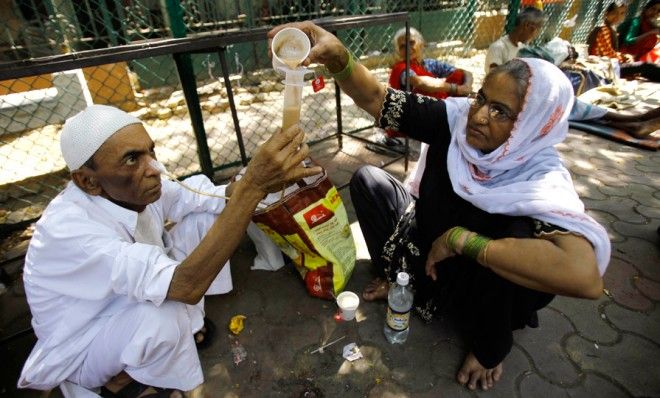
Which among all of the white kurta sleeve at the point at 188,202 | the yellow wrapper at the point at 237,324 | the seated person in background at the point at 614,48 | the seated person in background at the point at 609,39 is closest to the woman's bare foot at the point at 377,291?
the yellow wrapper at the point at 237,324

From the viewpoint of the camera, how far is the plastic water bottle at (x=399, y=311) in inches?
72.2

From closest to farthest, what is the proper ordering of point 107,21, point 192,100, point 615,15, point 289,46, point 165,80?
point 289,46, point 192,100, point 107,21, point 165,80, point 615,15

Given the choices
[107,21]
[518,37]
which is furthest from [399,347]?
[107,21]

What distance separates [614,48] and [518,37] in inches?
154

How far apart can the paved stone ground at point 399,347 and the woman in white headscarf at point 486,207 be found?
0.17m

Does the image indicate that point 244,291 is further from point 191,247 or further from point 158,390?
point 158,390

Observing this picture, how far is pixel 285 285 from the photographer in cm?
243

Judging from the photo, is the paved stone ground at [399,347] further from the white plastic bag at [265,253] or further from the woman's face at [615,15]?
the woman's face at [615,15]

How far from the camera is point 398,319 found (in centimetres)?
187

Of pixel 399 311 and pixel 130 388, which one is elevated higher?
pixel 399 311

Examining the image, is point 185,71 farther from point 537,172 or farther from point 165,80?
point 165,80

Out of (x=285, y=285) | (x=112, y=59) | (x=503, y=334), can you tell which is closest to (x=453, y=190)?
Result: (x=503, y=334)

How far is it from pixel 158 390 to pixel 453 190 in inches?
68.1

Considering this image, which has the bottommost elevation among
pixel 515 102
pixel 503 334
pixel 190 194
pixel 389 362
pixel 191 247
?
pixel 389 362
